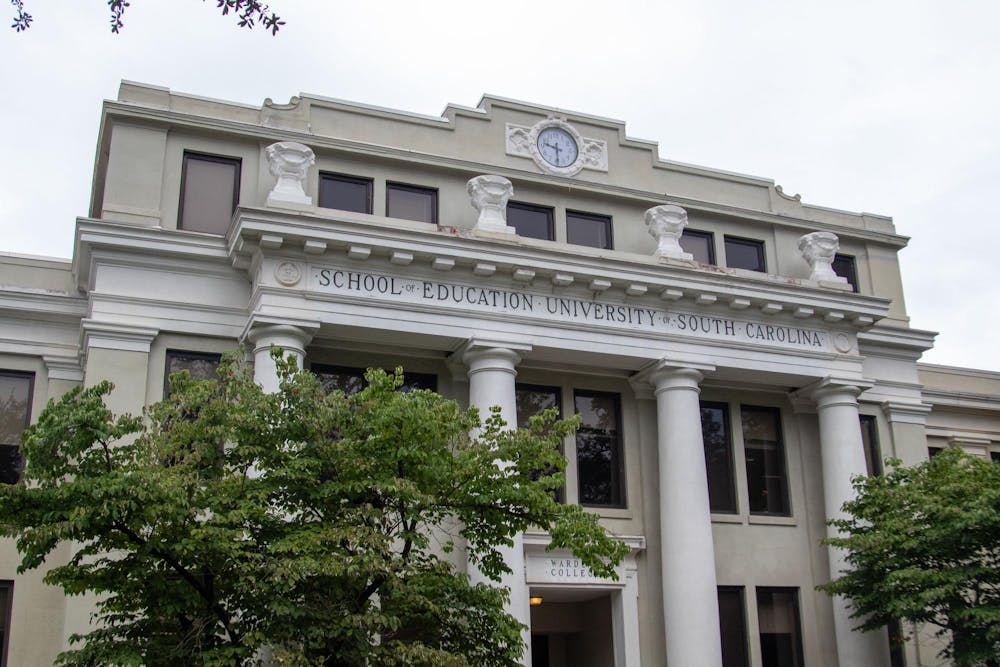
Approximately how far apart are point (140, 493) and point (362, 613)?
3.19 metres

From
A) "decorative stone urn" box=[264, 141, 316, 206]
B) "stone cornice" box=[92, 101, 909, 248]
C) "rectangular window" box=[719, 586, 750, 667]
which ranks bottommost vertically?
"rectangular window" box=[719, 586, 750, 667]

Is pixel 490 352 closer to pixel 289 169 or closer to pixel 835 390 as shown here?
pixel 289 169

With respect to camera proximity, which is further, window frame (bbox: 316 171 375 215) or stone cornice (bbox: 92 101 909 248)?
window frame (bbox: 316 171 375 215)

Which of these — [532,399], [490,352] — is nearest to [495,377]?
[490,352]

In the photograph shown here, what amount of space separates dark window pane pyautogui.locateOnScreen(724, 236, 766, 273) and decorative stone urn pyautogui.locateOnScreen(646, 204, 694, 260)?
269cm

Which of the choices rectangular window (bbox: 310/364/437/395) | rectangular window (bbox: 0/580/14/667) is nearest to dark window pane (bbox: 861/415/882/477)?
rectangular window (bbox: 310/364/437/395)

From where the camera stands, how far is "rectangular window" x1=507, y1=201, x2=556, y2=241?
82.0ft

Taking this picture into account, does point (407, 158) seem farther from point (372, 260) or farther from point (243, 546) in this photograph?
point (243, 546)

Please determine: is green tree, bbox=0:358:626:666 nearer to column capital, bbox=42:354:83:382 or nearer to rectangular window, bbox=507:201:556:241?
column capital, bbox=42:354:83:382

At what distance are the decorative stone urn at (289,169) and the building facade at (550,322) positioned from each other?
46 millimetres

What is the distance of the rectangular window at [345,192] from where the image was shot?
23.5 m

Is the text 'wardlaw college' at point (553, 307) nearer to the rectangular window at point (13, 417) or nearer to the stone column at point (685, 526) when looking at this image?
the stone column at point (685, 526)

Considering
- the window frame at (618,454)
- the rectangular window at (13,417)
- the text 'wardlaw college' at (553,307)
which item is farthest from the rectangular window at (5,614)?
the window frame at (618,454)

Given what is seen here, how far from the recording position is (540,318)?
22.3 metres
